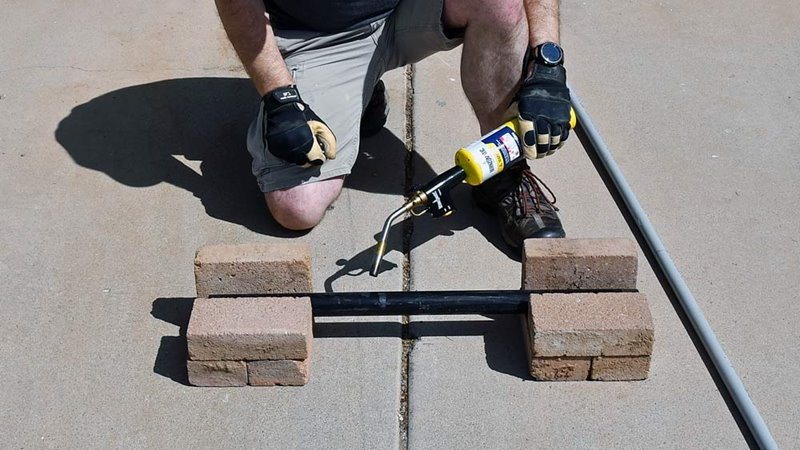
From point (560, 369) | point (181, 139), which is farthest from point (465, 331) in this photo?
point (181, 139)

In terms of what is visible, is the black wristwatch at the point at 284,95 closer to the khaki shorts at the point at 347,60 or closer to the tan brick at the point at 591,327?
the khaki shorts at the point at 347,60

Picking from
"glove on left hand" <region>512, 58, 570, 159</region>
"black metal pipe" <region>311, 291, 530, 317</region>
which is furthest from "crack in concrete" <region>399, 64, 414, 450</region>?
"glove on left hand" <region>512, 58, 570, 159</region>

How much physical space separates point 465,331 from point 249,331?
62 centimetres

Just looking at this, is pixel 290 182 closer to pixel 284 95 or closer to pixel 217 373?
pixel 284 95

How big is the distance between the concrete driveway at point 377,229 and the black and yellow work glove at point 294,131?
0.29 metres

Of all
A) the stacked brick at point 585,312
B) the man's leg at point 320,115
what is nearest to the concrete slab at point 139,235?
the man's leg at point 320,115

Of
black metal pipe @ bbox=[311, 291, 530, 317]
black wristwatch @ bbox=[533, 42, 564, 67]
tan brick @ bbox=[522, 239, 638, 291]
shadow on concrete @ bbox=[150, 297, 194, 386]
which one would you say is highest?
black wristwatch @ bbox=[533, 42, 564, 67]

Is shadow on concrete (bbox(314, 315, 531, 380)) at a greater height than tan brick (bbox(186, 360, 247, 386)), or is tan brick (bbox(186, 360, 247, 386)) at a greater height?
tan brick (bbox(186, 360, 247, 386))

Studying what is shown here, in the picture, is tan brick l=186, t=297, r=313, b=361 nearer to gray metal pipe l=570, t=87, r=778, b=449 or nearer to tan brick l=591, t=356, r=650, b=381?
tan brick l=591, t=356, r=650, b=381

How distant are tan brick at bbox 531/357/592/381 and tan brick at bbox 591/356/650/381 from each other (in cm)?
3

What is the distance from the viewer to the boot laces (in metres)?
3.03

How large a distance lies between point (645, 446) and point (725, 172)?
4.20 ft

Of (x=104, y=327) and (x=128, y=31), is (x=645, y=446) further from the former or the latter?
(x=128, y=31)

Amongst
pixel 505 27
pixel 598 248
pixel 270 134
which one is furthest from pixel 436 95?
pixel 598 248
